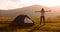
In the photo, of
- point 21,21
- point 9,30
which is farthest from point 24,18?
point 9,30

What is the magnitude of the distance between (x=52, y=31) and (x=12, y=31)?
2398 mm

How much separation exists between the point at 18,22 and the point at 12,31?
6.50ft

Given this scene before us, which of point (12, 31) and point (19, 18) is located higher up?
point (19, 18)

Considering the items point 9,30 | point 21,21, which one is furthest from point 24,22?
point 9,30

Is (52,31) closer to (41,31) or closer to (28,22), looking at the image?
(41,31)

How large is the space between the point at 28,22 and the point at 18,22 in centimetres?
74

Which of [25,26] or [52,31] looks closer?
[52,31]

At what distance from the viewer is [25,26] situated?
38.1 feet

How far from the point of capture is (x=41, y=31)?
32.2ft

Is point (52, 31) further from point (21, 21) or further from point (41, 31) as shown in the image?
point (21, 21)

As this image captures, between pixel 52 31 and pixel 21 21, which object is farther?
pixel 21 21

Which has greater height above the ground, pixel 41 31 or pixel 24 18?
pixel 24 18

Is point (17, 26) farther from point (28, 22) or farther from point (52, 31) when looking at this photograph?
point (52, 31)

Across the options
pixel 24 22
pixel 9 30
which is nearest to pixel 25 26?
pixel 24 22
